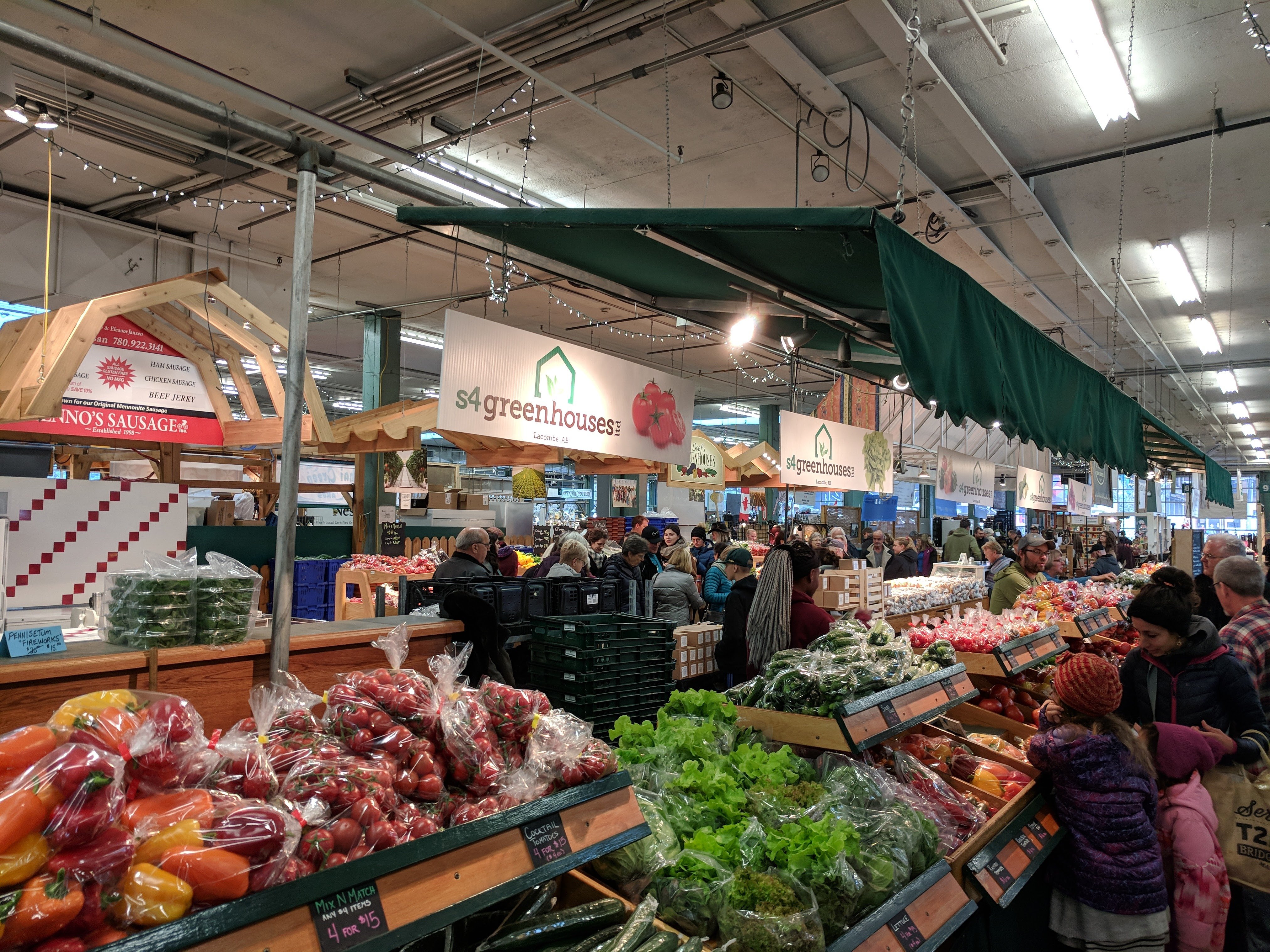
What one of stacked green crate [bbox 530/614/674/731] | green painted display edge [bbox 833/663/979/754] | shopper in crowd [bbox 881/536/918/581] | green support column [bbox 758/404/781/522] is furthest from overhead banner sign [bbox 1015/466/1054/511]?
stacked green crate [bbox 530/614/674/731]

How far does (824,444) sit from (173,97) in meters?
6.93

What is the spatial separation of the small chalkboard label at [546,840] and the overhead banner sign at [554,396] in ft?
7.62

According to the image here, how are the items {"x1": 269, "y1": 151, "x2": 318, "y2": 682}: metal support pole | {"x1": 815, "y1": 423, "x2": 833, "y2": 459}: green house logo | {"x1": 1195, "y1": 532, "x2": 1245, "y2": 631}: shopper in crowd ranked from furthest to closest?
{"x1": 815, "y1": 423, "x2": 833, "y2": 459}: green house logo, {"x1": 1195, "y1": 532, "x2": 1245, "y2": 631}: shopper in crowd, {"x1": 269, "y1": 151, "x2": 318, "y2": 682}: metal support pole

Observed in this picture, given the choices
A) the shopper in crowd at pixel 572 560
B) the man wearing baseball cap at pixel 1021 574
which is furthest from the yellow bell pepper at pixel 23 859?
the man wearing baseball cap at pixel 1021 574

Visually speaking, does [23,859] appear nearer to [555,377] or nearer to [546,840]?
[546,840]

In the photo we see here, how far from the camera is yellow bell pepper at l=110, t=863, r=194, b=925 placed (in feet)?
3.55

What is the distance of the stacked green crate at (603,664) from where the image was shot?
3.26 metres

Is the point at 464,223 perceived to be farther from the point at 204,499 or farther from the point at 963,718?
the point at 204,499

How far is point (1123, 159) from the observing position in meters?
6.57

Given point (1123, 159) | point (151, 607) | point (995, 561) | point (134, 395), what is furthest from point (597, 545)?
point (151, 607)

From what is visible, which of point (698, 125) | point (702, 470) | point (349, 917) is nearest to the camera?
point (349, 917)

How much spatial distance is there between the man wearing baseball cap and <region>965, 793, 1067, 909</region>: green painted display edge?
3650 millimetres

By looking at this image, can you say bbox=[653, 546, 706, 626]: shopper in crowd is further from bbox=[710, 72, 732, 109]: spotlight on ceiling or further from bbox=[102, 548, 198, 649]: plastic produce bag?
bbox=[102, 548, 198, 649]: plastic produce bag

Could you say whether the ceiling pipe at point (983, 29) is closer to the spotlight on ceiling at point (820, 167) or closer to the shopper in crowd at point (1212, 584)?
the spotlight on ceiling at point (820, 167)
